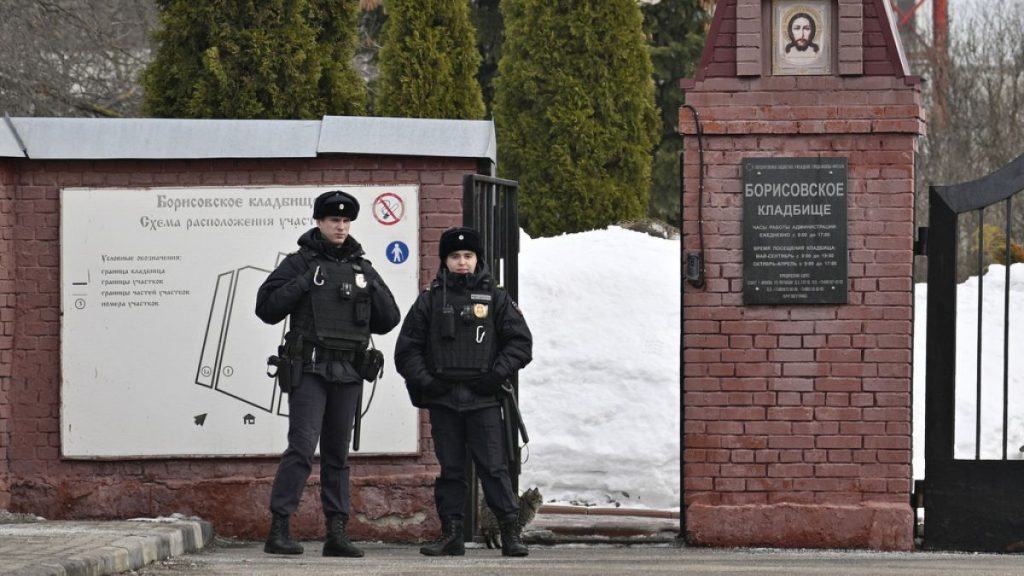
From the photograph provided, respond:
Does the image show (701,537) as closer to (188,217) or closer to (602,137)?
(188,217)

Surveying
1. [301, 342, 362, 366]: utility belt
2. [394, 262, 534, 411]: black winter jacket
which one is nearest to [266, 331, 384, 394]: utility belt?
[301, 342, 362, 366]: utility belt

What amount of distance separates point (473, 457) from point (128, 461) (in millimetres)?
2074

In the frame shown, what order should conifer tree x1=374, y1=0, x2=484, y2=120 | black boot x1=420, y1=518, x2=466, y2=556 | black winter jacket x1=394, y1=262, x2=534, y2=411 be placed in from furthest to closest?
1. conifer tree x1=374, y1=0, x2=484, y2=120
2. black boot x1=420, y1=518, x2=466, y2=556
3. black winter jacket x1=394, y1=262, x2=534, y2=411

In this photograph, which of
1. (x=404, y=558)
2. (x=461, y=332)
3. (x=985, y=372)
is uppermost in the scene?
(x=461, y=332)

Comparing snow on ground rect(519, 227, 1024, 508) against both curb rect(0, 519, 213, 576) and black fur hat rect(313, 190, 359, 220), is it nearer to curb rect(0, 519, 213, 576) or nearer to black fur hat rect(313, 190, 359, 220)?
curb rect(0, 519, 213, 576)

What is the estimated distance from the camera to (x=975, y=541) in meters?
9.27

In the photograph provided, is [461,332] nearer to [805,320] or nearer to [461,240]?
[461,240]

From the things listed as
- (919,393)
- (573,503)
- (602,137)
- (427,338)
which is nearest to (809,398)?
(427,338)

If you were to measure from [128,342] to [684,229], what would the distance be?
9.67 feet

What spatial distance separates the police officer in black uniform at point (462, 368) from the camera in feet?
27.8

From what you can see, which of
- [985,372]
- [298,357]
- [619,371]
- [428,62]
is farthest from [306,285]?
[428,62]

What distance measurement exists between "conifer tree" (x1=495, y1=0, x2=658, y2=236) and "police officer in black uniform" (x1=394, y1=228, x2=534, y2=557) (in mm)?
10855

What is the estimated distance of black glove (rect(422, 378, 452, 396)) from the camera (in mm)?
8508

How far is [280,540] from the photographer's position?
8.38 metres
